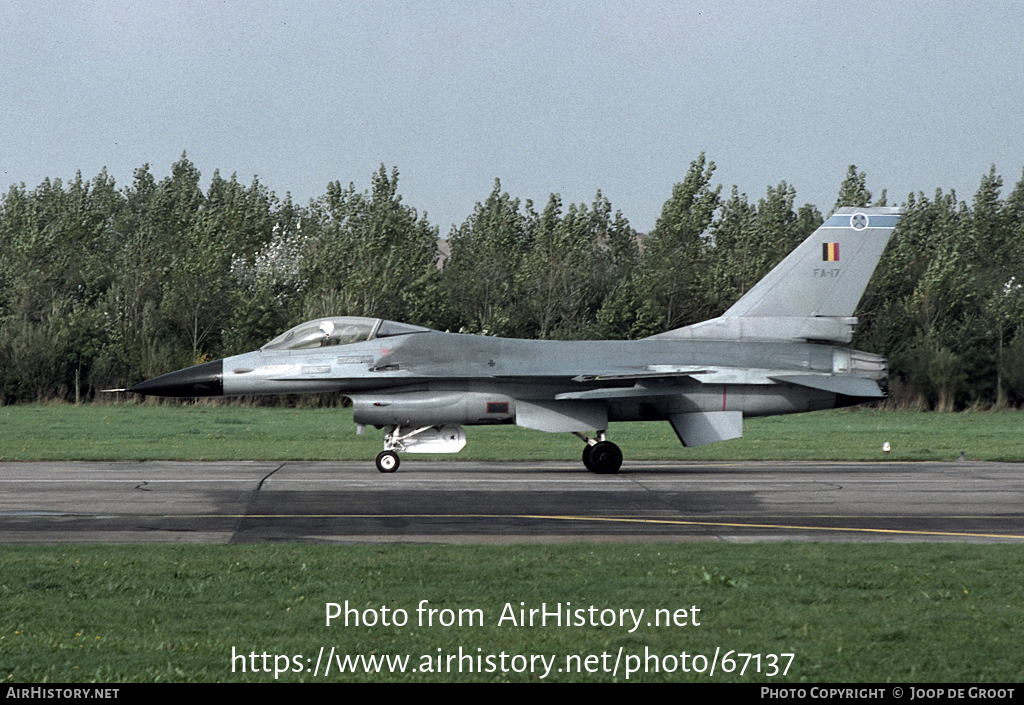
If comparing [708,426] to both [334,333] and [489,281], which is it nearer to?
[334,333]

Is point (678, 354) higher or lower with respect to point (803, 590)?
higher

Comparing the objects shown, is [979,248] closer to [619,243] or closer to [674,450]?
[619,243]

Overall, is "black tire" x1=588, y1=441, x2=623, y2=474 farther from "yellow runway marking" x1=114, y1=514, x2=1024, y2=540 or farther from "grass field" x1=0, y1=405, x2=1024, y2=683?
"grass field" x1=0, y1=405, x2=1024, y2=683

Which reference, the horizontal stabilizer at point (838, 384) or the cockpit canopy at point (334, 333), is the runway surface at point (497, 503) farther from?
the cockpit canopy at point (334, 333)

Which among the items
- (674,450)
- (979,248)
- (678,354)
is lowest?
(674,450)

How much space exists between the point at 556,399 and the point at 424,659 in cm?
1471

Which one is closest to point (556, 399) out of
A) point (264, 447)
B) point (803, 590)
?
point (264, 447)

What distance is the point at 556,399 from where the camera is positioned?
68.6 ft

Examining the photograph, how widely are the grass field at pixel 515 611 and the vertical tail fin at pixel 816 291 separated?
34.7 ft

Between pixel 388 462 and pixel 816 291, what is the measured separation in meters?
9.14

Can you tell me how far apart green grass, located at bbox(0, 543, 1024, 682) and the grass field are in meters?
0.02

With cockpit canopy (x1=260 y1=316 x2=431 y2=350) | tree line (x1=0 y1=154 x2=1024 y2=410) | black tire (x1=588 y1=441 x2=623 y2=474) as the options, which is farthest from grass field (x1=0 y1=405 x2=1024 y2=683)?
tree line (x1=0 y1=154 x2=1024 y2=410)

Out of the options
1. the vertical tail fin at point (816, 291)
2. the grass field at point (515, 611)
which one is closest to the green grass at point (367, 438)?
the vertical tail fin at point (816, 291)

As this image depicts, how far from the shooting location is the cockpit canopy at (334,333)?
21.2m
